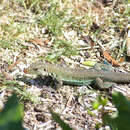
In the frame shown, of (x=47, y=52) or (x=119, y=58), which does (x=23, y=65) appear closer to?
(x=47, y=52)

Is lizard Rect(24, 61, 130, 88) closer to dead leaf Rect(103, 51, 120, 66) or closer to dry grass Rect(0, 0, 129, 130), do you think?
dry grass Rect(0, 0, 129, 130)

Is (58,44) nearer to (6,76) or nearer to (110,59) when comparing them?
(110,59)

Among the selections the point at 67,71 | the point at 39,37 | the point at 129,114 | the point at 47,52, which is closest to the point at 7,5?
the point at 39,37

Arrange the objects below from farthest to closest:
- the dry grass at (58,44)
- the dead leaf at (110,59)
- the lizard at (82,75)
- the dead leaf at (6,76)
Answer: the dead leaf at (110,59) → the lizard at (82,75) → the dead leaf at (6,76) → the dry grass at (58,44)

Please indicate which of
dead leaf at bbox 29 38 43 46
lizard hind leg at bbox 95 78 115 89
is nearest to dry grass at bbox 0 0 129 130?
dead leaf at bbox 29 38 43 46

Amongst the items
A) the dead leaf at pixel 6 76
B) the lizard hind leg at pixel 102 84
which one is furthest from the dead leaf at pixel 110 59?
the dead leaf at pixel 6 76

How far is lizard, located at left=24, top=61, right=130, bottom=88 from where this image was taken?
516 cm

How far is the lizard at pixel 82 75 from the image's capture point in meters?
5.16

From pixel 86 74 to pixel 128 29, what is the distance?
1.77 m

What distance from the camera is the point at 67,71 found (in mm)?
5316

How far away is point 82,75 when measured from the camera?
5.35m

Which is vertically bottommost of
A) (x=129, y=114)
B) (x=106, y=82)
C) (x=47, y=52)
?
(x=106, y=82)

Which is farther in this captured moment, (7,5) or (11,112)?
(7,5)

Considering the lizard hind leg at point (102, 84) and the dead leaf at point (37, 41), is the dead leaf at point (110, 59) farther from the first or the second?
the dead leaf at point (37, 41)
